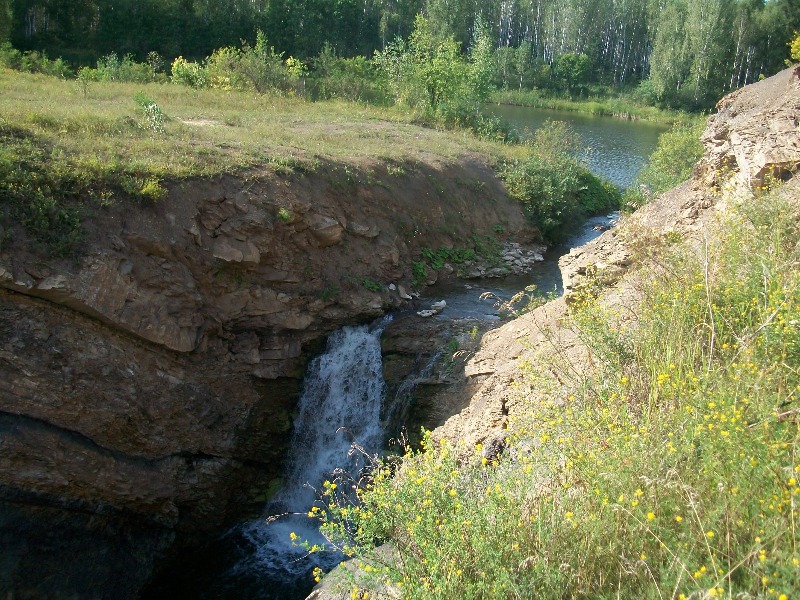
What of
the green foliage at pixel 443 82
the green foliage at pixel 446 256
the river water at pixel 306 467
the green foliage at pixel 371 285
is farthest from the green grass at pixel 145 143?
the river water at pixel 306 467

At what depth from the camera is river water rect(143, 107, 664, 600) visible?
9492 mm

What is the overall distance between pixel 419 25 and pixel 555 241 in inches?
506

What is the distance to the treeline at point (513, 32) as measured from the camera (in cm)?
3409

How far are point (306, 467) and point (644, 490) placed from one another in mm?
8167

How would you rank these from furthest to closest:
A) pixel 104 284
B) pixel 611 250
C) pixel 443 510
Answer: pixel 611 250, pixel 104 284, pixel 443 510

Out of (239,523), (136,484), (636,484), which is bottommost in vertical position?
(239,523)

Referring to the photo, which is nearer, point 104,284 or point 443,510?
point 443,510

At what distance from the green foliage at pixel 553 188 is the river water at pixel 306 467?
502cm

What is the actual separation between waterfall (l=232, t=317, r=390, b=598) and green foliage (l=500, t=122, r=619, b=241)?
8.51m

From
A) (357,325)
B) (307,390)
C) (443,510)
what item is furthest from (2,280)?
(443,510)

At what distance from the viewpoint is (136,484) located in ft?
31.6

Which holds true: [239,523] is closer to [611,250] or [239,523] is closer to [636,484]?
[611,250]

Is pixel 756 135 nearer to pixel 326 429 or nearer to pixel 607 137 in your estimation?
pixel 326 429

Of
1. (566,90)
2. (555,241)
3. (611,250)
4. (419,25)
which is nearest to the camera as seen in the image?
(611,250)
